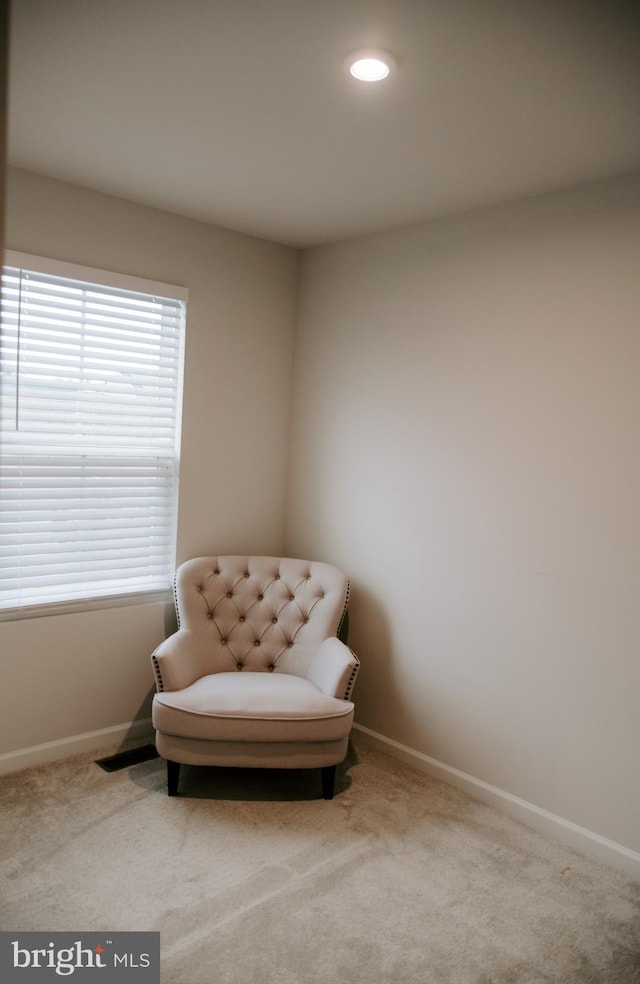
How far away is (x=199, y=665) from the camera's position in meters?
3.18

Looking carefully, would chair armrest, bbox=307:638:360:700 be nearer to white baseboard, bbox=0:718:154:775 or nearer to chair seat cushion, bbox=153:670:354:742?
chair seat cushion, bbox=153:670:354:742

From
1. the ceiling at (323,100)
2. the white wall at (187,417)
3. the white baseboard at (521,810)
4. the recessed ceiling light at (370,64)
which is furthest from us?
the white wall at (187,417)

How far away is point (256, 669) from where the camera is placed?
3369mm

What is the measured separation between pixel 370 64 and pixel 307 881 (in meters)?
2.50

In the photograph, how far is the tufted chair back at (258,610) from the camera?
130 inches

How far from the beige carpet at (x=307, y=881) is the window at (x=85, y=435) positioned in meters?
0.87

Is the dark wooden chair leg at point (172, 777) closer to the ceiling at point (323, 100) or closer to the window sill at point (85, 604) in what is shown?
the window sill at point (85, 604)

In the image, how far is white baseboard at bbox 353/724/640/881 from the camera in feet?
8.40

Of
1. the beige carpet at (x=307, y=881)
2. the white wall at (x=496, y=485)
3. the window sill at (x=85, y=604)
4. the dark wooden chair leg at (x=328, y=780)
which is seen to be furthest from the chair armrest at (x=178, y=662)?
the white wall at (x=496, y=485)

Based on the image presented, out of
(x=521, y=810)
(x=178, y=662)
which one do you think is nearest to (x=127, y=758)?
(x=178, y=662)

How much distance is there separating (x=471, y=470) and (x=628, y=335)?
0.83 meters

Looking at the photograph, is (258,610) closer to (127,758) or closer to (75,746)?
(127,758)

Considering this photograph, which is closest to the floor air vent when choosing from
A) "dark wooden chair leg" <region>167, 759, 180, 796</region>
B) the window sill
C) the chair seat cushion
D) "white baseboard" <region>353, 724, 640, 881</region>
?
"dark wooden chair leg" <region>167, 759, 180, 796</region>

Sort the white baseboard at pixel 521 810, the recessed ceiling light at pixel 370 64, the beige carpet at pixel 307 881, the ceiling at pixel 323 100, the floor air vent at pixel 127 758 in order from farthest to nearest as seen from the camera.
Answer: the floor air vent at pixel 127 758
the white baseboard at pixel 521 810
the beige carpet at pixel 307 881
the recessed ceiling light at pixel 370 64
the ceiling at pixel 323 100
